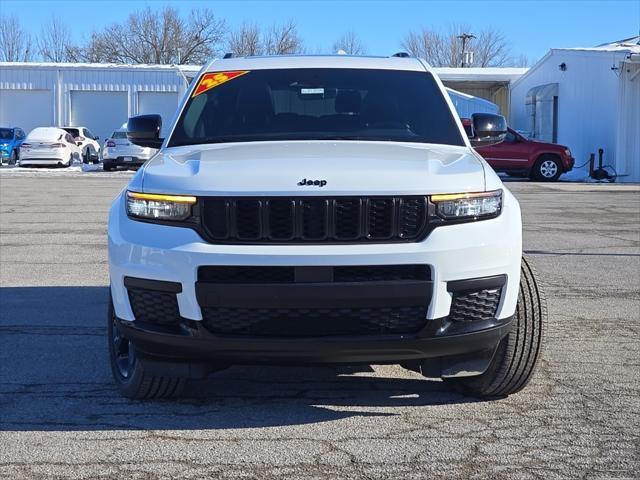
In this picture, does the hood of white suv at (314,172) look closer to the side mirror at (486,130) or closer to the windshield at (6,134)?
the side mirror at (486,130)

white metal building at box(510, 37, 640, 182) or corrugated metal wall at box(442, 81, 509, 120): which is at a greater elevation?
corrugated metal wall at box(442, 81, 509, 120)

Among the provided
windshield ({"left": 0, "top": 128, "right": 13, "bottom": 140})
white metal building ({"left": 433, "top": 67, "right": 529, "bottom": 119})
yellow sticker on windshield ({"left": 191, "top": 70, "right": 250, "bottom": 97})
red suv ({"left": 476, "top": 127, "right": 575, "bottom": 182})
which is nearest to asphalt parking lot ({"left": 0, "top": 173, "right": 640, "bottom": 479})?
yellow sticker on windshield ({"left": 191, "top": 70, "right": 250, "bottom": 97})

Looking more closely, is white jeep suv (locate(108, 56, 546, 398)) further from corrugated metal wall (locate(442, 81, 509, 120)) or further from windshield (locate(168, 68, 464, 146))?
corrugated metal wall (locate(442, 81, 509, 120))

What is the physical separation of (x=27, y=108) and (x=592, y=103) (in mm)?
25735

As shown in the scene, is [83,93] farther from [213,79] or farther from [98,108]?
[213,79]

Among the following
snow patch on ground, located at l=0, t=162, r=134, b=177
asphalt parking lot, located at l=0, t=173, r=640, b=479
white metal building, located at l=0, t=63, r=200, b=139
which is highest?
Result: white metal building, located at l=0, t=63, r=200, b=139

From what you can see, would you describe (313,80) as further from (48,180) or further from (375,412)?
(48,180)

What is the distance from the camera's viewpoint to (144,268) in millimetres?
4109

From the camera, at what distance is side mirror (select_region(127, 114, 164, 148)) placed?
19.4 ft

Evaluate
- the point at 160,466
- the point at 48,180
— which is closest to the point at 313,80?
the point at 160,466

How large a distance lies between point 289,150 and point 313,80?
1285 millimetres

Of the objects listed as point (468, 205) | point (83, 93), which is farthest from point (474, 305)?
point (83, 93)

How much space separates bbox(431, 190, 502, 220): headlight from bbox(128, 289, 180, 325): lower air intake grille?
1.27 m

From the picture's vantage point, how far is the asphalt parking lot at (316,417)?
387cm
